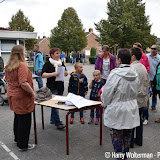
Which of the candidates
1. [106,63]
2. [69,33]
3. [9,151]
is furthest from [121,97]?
[69,33]

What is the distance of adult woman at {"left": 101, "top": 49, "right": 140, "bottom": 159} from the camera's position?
2799 mm

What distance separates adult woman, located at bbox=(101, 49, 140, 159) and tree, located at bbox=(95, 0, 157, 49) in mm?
28437

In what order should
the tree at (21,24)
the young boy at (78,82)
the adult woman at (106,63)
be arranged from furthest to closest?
1. the tree at (21,24)
2. the adult woman at (106,63)
3. the young boy at (78,82)

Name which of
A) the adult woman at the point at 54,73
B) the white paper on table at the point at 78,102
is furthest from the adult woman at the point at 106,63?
the white paper on table at the point at 78,102

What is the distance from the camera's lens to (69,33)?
4303 centimetres

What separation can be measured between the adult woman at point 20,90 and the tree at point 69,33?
38.9m

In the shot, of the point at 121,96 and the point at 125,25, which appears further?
the point at 125,25

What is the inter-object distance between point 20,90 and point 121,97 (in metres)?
1.75

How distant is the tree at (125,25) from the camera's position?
30.4m

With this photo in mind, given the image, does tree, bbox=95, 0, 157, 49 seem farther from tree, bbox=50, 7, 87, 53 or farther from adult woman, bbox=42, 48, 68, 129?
adult woman, bbox=42, 48, 68, 129

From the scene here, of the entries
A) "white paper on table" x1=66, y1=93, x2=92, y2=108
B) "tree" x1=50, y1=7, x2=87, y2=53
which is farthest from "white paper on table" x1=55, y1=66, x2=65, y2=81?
"tree" x1=50, y1=7, x2=87, y2=53

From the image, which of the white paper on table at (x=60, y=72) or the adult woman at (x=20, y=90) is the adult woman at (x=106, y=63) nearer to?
the white paper on table at (x=60, y=72)

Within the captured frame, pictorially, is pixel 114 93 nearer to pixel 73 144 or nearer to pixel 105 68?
pixel 73 144

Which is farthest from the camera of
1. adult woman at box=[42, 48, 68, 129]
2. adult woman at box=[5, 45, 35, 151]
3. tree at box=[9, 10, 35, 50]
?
tree at box=[9, 10, 35, 50]
